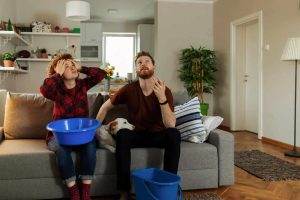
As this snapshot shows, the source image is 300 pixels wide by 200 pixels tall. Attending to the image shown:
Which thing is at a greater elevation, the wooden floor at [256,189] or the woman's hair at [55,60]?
the woman's hair at [55,60]

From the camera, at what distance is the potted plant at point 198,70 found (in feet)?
20.7

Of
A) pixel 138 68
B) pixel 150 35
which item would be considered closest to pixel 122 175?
pixel 138 68

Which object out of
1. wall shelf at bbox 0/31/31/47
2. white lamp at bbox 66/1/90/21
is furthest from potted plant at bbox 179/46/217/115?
wall shelf at bbox 0/31/31/47

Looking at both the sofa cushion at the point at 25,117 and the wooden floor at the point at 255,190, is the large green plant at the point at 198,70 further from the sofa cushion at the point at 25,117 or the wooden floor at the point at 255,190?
the sofa cushion at the point at 25,117

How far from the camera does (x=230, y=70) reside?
6.12 metres

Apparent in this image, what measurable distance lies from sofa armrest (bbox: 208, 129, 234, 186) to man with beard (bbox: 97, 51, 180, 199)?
0.41m

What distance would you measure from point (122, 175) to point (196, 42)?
5.05 metres

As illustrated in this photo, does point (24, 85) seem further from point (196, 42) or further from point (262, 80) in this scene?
point (262, 80)

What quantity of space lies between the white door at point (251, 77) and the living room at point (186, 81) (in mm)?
18

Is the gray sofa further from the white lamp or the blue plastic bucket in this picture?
the white lamp

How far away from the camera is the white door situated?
5.76 meters

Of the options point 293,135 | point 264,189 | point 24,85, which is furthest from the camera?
point 24,85

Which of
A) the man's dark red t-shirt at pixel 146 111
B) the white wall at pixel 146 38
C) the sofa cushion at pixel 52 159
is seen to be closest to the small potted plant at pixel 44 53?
the sofa cushion at pixel 52 159

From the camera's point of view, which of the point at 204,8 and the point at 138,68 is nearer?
the point at 138,68
